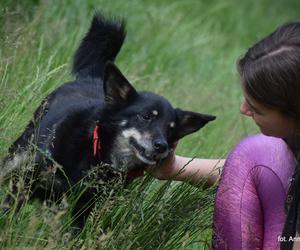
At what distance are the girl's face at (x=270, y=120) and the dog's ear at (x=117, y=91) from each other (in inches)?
26.9

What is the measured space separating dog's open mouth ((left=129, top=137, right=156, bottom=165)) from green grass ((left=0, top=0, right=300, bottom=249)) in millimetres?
83

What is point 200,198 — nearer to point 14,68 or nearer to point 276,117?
point 276,117

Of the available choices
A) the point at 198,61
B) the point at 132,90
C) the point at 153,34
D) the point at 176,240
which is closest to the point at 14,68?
the point at 132,90

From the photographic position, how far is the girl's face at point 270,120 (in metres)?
2.71

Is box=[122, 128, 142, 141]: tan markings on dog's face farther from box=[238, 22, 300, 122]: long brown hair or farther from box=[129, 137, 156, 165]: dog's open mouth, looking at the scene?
box=[238, 22, 300, 122]: long brown hair

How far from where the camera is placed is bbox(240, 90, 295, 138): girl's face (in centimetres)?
271

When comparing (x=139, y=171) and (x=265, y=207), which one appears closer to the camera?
(x=265, y=207)

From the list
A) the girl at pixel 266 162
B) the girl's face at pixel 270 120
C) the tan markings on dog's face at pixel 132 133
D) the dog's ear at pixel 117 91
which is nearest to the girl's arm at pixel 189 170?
the girl at pixel 266 162

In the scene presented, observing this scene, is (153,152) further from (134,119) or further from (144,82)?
(144,82)

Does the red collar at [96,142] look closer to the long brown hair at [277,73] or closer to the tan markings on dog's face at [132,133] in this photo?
the tan markings on dog's face at [132,133]

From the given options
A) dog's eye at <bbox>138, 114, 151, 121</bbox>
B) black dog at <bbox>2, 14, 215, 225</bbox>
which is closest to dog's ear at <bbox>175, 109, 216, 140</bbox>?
black dog at <bbox>2, 14, 215, 225</bbox>

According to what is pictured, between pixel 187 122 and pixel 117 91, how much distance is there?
13.8 inches

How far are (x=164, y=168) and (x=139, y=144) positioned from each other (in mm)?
149

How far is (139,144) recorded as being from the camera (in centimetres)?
319
